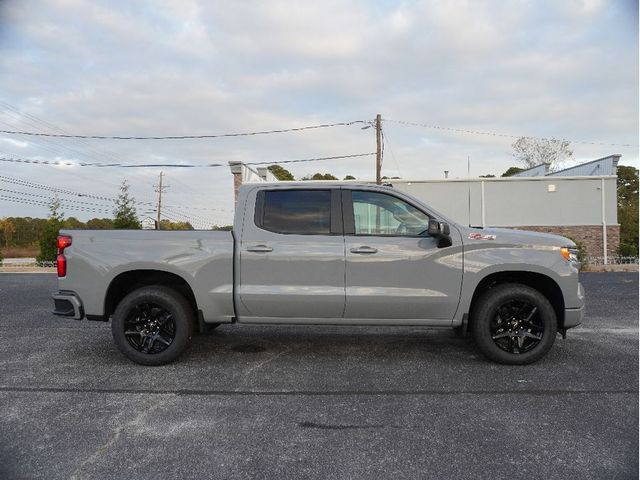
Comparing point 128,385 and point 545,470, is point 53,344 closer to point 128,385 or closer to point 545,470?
point 128,385

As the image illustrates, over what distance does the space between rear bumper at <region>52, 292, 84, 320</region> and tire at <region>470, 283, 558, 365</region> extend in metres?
4.08

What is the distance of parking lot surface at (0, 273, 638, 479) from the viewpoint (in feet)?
9.27

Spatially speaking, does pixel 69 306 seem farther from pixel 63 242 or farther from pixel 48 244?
pixel 48 244

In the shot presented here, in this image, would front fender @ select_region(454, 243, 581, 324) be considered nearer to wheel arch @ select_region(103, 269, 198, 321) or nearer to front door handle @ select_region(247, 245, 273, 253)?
front door handle @ select_region(247, 245, 273, 253)

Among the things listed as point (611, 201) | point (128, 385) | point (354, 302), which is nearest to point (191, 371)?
point (128, 385)

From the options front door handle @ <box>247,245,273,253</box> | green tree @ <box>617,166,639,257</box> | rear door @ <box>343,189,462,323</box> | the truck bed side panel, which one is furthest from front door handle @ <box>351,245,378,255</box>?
green tree @ <box>617,166,639,257</box>

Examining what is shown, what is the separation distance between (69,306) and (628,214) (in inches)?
1373

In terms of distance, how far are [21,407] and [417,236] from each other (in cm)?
382

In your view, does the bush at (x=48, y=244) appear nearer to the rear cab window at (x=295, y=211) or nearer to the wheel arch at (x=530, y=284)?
the rear cab window at (x=295, y=211)

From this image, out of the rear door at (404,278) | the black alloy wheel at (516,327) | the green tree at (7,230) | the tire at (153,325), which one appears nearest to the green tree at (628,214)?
the black alloy wheel at (516,327)

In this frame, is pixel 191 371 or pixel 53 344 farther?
pixel 53 344

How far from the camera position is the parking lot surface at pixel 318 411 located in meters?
2.83

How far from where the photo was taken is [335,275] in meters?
4.66

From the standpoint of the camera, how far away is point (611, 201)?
23.5 m
